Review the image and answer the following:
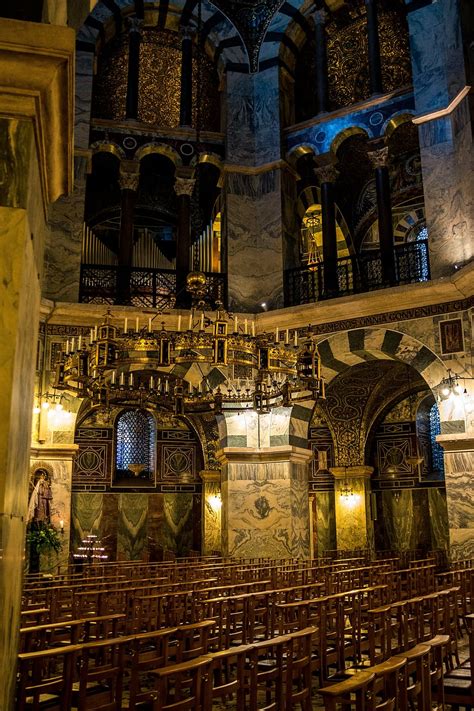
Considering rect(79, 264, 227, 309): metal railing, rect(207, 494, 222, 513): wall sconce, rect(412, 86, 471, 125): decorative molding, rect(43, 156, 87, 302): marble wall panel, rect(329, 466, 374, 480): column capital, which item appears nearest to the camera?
rect(412, 86, 471, 125): decorative molding

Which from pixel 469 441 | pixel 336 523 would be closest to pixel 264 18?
pixel 469 441

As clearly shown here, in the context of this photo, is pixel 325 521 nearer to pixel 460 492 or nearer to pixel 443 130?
pixel 460 492

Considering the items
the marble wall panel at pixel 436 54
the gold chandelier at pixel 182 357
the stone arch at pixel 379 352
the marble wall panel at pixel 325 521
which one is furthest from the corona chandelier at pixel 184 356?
the marble wall panel at pixel 325 521

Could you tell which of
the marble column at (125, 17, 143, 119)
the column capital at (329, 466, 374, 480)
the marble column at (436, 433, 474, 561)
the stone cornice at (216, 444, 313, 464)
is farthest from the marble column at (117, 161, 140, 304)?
the column capital at (329, 466, 374, 480)

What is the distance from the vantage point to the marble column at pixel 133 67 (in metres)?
17.0

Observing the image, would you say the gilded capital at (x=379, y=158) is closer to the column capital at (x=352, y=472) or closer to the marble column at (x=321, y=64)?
the marble column at (x=321, y=64)

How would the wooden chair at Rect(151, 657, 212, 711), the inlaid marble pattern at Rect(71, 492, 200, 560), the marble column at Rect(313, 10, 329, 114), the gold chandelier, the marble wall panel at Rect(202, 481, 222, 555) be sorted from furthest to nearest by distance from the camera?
the marble wall panel at Rect(202, 481, 222, 555) < the inlaid marble pattern at Rect(71, 492, 200, 560) < the marble column at Rect(313, 10, 329, 114) < the gold chandelier < the wooden chair at Rect(151, 657, 212, 711)

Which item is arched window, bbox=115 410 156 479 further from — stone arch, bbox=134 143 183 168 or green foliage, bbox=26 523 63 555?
stone arch, bbox=134 143 183 168

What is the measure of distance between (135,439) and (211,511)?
290cm

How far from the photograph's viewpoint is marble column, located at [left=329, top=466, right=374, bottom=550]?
61.8 feet

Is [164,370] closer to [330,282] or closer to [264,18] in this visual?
[330,282]

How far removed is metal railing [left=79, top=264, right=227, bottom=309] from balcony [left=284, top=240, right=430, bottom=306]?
5.19 feet

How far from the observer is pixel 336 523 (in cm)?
1933

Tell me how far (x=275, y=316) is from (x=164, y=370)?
287cm
